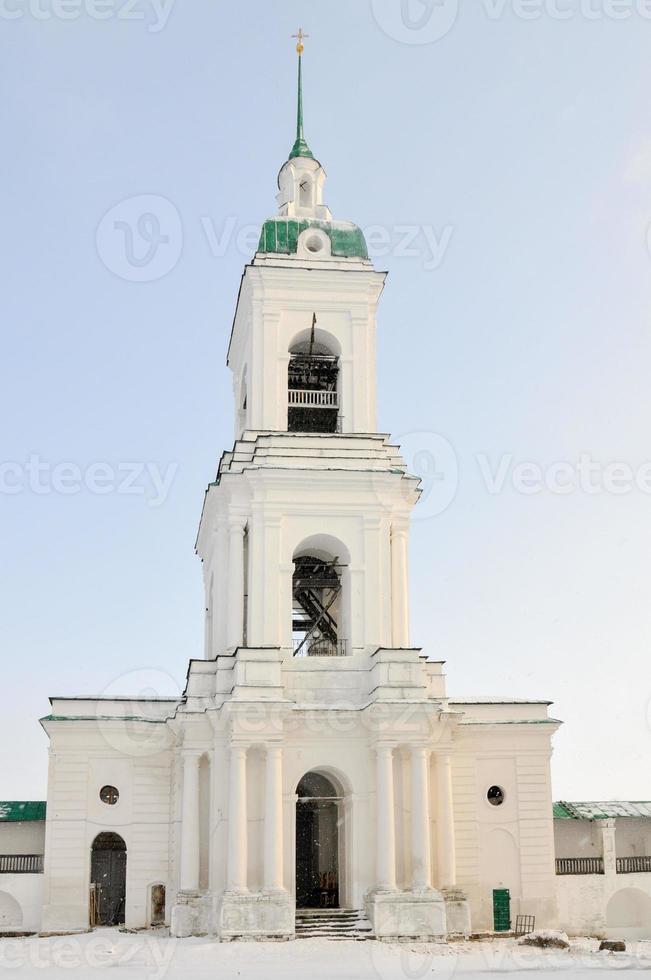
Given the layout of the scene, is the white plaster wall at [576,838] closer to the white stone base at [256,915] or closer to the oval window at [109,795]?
the white stone base at [256,915]

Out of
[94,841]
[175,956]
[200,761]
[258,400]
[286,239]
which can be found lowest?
[175,956]

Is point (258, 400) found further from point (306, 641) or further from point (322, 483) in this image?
point (306, 641)

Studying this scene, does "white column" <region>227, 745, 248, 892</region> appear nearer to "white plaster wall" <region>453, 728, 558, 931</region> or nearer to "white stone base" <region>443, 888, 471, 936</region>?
"white stone base" <region>443, 888, 471, 936</region>

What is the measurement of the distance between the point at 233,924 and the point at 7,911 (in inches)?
314

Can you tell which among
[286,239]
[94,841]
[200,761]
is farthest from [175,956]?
[286,239]

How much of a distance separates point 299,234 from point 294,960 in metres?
19.1

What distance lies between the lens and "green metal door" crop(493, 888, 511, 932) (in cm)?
3150

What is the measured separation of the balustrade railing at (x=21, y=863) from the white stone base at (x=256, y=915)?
316 inches

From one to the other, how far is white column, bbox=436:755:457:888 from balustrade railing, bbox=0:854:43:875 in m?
11.0

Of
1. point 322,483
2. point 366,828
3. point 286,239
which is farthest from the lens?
point 286,239

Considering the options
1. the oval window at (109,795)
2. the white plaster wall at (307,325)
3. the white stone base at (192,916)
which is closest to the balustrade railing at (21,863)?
the oval window at (109,795)

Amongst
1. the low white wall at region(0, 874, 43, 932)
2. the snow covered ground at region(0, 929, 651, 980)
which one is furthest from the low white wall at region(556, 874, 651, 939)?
the low white wall at region(0, 874, 43, 932)

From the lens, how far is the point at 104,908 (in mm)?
32375

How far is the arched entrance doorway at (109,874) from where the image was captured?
32406 mm
